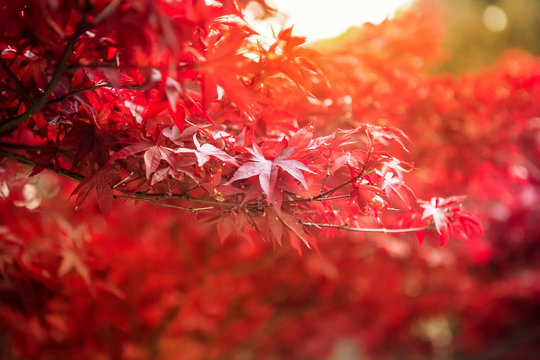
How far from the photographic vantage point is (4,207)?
7.71ft

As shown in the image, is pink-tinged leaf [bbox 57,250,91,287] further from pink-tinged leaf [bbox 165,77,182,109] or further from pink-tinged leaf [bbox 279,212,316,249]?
pink-tinged leaf [bbox 165,77,182,109]

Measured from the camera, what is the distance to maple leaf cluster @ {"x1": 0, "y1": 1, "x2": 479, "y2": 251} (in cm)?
84

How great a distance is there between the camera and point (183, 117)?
0.96m

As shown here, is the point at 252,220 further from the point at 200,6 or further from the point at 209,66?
the point at 200,6

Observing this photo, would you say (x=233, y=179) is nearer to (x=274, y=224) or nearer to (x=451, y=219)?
(x=274, y=224)

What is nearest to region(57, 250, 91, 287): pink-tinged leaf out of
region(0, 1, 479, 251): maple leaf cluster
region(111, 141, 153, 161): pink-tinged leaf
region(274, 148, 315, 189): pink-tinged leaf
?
region(0, 1, 479, 251): maple leaf cluster

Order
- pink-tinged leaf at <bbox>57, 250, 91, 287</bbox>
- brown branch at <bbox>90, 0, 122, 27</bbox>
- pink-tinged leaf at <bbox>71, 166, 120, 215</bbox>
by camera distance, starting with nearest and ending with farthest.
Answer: brown branch at <bbox>90, 0, 122, 27</bbox> < pink-tinged leaf at <bbox>71, 166, 120, 215</bbox> < pink-tinged leaf at <bbox>57, 250, 91, 287</bbox>

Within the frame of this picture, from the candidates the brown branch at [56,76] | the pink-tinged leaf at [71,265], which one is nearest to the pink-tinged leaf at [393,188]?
the brown branch at [56,76]

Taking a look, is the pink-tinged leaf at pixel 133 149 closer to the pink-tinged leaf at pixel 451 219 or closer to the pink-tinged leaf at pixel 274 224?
the pink-tinged leaf at pixel 274 224

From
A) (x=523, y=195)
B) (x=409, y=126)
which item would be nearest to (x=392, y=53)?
(x=409, y=126)

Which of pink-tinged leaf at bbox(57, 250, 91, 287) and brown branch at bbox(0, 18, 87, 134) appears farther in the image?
pink-tinged leaf at bbox(57, 250, 91, 287)

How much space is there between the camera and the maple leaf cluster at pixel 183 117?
839mm

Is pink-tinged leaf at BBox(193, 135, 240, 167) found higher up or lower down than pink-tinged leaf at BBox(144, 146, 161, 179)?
higher up

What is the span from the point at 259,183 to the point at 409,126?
6.54ft
